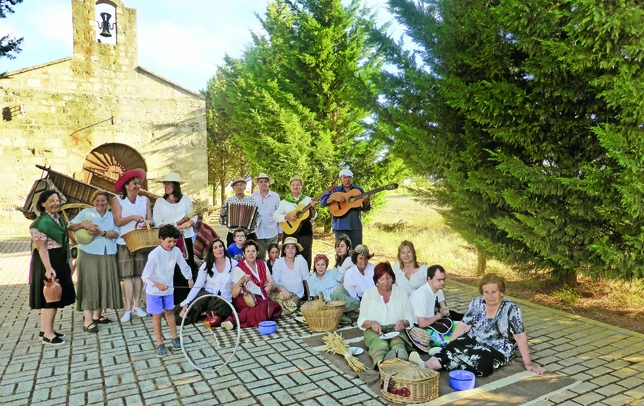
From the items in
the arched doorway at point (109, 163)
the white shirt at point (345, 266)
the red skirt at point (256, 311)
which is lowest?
the red skirt at point (256, 311)

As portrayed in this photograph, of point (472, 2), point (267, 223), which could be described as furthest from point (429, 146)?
point (267, 223)

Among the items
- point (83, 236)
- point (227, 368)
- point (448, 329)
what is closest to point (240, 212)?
point (83, 236)

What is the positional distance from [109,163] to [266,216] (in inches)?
397

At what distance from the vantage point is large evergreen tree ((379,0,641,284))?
584 centimetres

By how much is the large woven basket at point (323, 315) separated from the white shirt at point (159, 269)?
1743 mm

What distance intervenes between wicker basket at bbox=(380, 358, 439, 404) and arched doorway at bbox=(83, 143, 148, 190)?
44.1ft

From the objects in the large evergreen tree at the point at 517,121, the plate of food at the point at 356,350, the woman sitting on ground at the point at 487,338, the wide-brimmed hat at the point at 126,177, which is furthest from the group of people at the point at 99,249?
the large evergreen tree at the point at 517,121

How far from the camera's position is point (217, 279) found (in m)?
6.20

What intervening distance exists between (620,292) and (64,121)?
1612 centimetres

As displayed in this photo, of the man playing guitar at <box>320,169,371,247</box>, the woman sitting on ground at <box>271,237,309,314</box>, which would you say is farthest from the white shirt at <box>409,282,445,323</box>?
the man playing guitar at <box>320,169,371,247</box>

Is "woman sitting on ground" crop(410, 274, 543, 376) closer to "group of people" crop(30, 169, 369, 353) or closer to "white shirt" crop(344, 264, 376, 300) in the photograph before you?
"white shirt" crop(344, 264, 376, 300)

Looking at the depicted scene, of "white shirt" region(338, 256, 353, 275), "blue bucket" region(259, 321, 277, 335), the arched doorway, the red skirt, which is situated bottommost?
"blue bucket" region(259, 321, 277, 335)

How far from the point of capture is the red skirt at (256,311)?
238 inches

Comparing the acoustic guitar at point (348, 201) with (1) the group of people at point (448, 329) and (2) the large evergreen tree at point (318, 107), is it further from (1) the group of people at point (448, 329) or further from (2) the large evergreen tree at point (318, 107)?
(2) the large evergreen tree at point (318, 107)
